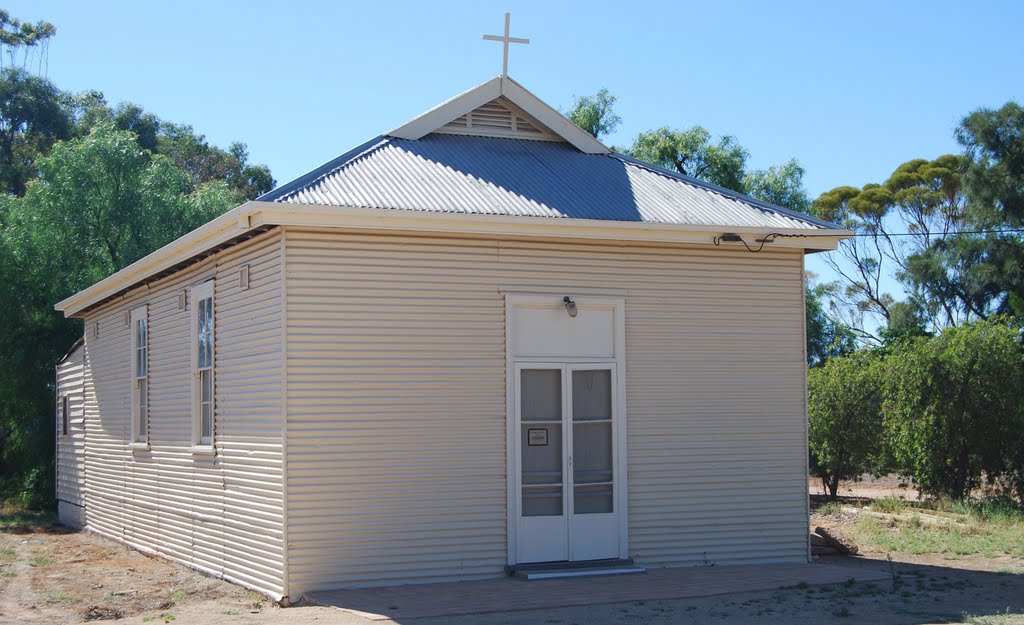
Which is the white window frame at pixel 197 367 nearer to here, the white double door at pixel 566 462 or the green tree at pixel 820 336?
the white double door at pixel 566 462

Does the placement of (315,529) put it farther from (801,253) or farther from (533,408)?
(801,253)

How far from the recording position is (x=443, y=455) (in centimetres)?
1076

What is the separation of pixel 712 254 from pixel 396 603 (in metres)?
5.10

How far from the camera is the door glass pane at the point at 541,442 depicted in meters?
11.2

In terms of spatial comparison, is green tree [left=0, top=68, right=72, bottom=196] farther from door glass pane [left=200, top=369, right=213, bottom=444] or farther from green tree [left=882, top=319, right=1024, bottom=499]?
green tree [left=882, top=319, right=1024, bottom=499]

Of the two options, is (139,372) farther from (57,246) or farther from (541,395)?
(57,246)

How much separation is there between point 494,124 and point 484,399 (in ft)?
13.3

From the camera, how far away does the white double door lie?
11.1m

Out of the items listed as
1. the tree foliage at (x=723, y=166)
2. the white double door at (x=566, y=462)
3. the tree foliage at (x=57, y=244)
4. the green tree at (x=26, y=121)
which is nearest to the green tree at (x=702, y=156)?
the tree foliage at (x=723, y=166)

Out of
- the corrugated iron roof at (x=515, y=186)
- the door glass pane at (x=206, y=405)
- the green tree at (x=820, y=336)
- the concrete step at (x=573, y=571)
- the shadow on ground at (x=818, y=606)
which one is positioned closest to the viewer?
the shadow on ground at (x=818, y=606)

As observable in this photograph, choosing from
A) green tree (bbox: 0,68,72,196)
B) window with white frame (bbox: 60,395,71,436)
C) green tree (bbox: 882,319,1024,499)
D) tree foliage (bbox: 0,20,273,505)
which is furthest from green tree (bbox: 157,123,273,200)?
green tree (bbox: 882,319,1024,499)

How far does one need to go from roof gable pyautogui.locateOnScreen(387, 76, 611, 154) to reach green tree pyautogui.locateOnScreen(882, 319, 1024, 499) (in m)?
Result: 7.27

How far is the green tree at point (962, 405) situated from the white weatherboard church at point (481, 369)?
19.6 ft

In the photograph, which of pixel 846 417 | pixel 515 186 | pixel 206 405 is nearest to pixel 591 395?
pixel 515 186
